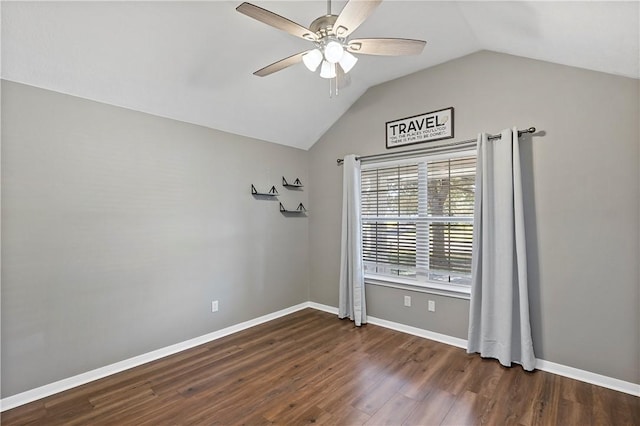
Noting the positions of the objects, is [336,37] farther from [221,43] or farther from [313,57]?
Answer: [221,43]

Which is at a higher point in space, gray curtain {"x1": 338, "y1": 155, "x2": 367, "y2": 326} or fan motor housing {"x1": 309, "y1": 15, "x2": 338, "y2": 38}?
fan motor housing {"x1": 309, "y1": 15, "x2": 338, "y2": 38}

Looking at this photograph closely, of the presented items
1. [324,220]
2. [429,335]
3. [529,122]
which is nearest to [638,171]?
[529,122]

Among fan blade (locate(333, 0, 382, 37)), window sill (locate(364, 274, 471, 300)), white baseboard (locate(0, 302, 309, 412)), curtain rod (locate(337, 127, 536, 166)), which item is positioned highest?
fan blade (locate(333, 0, 382, 37))

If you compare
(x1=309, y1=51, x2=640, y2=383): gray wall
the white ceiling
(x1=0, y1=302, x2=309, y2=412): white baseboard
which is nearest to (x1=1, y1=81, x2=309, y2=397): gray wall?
(x1=0, y1=302, x2=309, y2=412): white baseboard

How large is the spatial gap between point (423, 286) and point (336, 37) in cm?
267

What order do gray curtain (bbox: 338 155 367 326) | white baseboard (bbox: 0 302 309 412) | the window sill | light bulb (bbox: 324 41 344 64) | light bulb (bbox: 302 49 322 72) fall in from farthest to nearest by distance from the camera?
gray curtain (bbox: 338 155 367 326), the window sill, white baseboard (bbox: 0 302 309 412), light bulb (bbox: 302 49 322 72), light bulb (bbox: 324 41 344 64)

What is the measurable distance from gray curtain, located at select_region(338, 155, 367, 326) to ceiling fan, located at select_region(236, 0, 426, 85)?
73.4 inches

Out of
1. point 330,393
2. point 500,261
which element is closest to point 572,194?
point 500,261

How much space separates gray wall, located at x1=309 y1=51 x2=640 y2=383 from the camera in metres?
2.31

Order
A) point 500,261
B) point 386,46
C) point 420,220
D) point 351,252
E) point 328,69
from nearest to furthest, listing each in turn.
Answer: point 386,46 → point 328,69 → point 500,261 → point 420,220 → point 351,252

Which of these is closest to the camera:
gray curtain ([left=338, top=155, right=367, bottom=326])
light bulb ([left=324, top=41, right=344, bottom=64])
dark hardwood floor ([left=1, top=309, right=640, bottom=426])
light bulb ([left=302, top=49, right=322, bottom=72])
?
light bulb ([left=324, top=41, right=344, bottom=64])

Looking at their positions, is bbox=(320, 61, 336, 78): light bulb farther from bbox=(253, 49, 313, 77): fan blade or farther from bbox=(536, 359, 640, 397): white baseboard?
bbox=(536, 359, 640, 397): white baseboard

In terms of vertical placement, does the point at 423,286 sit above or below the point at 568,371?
above

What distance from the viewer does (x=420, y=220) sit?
11.5ft
